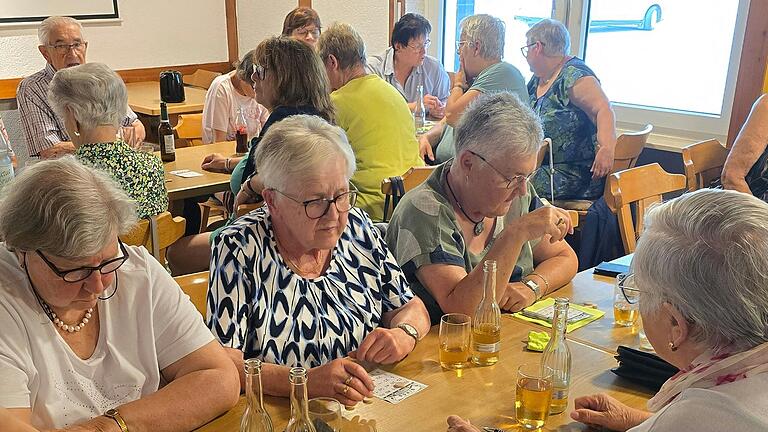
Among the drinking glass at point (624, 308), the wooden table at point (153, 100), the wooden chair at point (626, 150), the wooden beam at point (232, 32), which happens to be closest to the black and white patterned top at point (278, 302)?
the drinking glass at point (624, 308)

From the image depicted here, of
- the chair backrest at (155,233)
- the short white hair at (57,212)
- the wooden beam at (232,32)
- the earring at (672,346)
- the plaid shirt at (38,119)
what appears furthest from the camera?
the wooden beam at (232,32)

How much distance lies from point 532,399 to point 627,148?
9.22ft

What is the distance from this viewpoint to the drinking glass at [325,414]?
4.29 feet

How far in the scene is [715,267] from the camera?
114 centimetres

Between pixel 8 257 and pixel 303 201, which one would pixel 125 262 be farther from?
pixel 303 201

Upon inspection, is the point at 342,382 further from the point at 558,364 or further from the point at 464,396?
the point at 558,364

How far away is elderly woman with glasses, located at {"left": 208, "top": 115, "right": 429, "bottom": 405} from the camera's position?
1792 mm

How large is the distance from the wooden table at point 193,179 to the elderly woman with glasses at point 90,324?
5.91 feet

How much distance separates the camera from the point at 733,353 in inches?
45.6

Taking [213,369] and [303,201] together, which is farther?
[303,201]

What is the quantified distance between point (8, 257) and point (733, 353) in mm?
1415

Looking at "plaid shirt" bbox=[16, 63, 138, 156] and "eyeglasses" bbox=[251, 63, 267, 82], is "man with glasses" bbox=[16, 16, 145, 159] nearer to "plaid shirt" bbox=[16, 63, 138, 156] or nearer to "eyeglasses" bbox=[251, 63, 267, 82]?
"plaid shirt" bbox=[16, 63, 138, 156]

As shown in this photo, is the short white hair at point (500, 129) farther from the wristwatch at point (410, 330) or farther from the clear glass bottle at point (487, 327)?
Result: the wristwatch at point (410, 330)

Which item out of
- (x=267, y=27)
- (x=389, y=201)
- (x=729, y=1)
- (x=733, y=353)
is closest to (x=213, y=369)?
(x=733, y=353)
